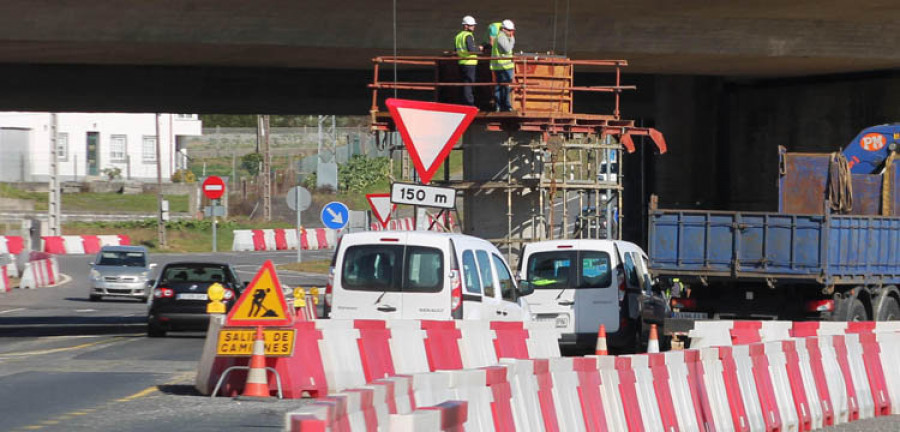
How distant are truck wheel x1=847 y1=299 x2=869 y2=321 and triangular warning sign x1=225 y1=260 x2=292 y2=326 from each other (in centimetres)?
1085

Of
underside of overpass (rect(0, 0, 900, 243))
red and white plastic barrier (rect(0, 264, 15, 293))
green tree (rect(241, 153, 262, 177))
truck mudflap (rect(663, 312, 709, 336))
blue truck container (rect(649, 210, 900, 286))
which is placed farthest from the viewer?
green tree (rect(241, 153, 262, 177))

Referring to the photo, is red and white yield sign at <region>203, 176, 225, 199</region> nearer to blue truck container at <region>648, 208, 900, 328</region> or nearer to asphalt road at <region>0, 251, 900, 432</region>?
asphalt road at <region>0, 251, 900, 432</region>

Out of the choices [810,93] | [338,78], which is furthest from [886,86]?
[338,78]

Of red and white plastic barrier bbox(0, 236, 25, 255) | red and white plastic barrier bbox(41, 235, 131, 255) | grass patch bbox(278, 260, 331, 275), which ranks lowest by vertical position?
grass patch bbox(278, 260, 331, 275)

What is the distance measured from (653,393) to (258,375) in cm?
512

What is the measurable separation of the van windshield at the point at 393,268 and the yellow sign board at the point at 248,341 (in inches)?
110

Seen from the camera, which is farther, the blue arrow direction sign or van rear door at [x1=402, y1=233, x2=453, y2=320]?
the blue arrow direction sign

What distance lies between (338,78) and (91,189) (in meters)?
60.9

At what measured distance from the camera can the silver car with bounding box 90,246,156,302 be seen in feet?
146

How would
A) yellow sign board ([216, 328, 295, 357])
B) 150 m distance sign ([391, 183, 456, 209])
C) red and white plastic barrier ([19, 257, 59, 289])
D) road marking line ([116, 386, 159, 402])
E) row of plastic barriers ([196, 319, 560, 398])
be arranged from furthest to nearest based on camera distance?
red and white plastic barrier ([19, 257, 59, 289]), 150 m distance sign ([391, 183, 456, 209]), row of plastic barriers ([196, 319, 560, 398]), yellow sign board ([216, 328, 295, 357]), road marking line ([116, 386, 159, 402])

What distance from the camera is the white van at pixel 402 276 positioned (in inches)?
704

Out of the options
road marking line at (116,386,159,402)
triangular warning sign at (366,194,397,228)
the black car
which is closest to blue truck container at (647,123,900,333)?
the black car

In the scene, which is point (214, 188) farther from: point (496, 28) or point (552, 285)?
point (552, 285)

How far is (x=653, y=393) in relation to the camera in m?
11.4
